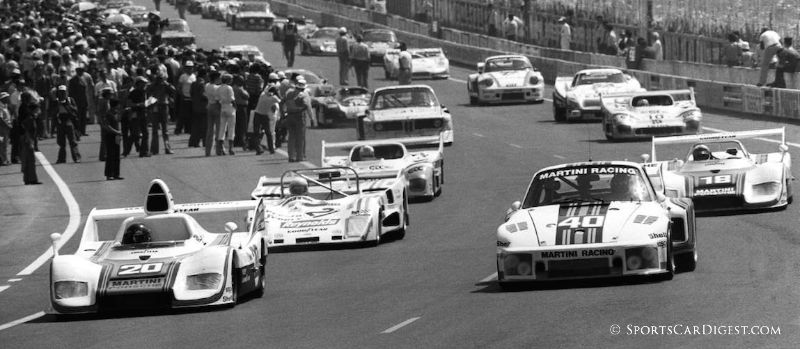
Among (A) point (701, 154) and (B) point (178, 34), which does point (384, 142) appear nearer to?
(A) point (701, 154)

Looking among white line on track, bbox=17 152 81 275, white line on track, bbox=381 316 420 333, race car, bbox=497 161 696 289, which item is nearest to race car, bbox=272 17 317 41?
white line on track, bbox=17 152 81 275

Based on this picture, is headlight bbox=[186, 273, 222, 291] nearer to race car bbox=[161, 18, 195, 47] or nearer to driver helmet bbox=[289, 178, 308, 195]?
driver helmet bbox=[289, 178, 308, 195]

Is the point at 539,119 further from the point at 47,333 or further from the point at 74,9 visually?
the point at 74,9

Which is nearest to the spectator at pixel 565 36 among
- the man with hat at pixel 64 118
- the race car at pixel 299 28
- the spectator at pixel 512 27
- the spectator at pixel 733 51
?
the spectator at pixel 512 27

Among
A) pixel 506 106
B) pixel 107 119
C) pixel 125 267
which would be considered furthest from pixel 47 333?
pixel 506 106

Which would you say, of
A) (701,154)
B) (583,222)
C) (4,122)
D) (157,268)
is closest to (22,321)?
(157,268)

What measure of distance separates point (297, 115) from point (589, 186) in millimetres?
14980

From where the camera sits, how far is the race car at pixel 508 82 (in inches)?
1672

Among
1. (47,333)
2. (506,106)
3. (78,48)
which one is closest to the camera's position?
(47,333)

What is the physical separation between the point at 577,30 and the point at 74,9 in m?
25.4

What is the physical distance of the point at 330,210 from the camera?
20.5 meters

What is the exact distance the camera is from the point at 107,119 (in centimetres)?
2938

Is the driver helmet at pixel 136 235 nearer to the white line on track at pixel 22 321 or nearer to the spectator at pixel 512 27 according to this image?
the white line on track at pixel 22 321

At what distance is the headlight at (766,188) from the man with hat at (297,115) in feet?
36.6
